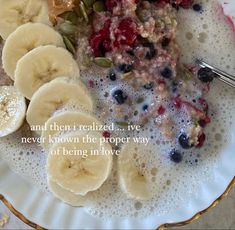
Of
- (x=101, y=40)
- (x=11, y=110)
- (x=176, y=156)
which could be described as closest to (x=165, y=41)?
(x=101, y=40)

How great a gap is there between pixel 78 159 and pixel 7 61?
28 cm

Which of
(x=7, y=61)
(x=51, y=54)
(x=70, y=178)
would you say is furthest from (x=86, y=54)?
(x=70, y=178)

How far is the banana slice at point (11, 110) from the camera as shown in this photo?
108 centimetres

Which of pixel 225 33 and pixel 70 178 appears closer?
pixel 70 178

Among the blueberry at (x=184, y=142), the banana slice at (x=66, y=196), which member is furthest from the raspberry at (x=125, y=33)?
the banana slice at (x=66, y=196)

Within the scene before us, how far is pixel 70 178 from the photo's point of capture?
104cm

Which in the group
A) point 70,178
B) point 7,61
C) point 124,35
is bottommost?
point 70,178

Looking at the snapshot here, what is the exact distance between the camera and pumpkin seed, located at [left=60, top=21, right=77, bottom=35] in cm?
110

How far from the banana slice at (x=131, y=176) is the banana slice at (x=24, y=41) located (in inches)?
11.6

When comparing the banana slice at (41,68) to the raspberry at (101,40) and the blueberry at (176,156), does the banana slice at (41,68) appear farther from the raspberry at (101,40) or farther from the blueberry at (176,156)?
the blueberry at (176,156)

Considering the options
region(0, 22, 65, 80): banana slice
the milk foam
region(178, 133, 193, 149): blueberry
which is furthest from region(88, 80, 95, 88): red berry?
region(178, 133, 193, 149): blueberry

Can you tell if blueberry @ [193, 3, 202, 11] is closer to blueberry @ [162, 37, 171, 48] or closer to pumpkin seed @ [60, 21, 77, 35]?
blueberry @ [162, 37, 171, 48]

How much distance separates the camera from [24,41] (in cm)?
110

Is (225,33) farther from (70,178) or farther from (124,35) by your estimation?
(70,178)
